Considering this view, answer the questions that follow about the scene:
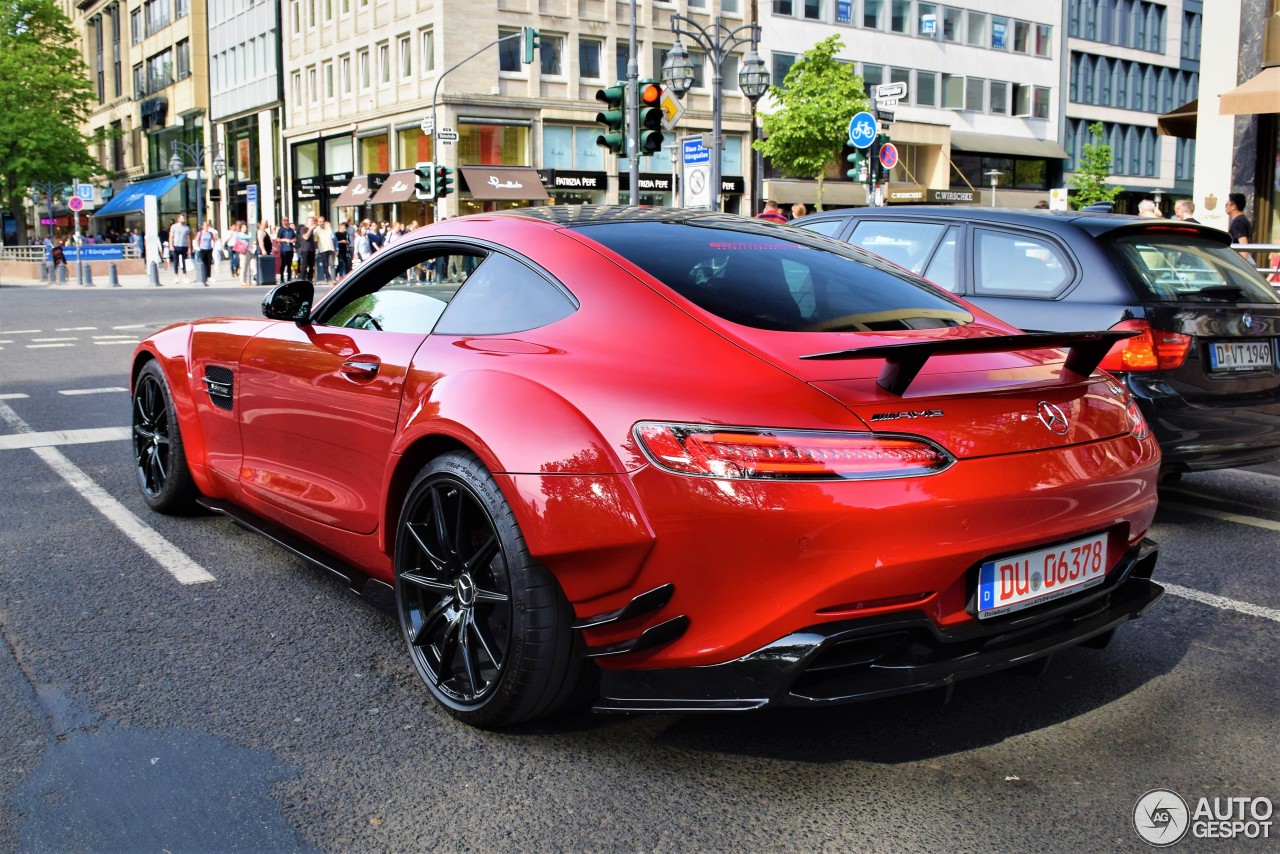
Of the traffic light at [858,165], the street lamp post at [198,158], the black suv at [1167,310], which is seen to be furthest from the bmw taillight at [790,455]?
the street lamp post at [198,158]

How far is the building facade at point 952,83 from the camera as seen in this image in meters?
50.9

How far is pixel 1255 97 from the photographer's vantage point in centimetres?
1642

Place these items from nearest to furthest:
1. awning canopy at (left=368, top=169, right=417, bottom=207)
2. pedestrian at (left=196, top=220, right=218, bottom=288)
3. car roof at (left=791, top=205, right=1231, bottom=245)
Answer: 1. car roof at (left=791, top=205, right=1231, bottom=245)
2. pedestrian at (left=196, top=220, right=218, bottom=288)
3. awning canopy at (left=368, top=169, right=417, bottom=207)

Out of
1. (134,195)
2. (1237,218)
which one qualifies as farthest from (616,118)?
(134,195)

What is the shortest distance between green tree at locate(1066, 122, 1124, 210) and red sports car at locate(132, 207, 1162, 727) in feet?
189

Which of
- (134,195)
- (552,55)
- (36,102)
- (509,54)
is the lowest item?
(134,195)

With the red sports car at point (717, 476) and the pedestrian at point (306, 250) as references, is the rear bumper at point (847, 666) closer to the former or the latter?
the red sports car at point (717, 476)

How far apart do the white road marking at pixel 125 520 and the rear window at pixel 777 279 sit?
234 centimetres

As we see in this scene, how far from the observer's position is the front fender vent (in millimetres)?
4812

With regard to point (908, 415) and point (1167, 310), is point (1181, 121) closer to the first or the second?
point (1167, 310)

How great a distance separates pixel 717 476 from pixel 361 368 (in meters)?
1.58

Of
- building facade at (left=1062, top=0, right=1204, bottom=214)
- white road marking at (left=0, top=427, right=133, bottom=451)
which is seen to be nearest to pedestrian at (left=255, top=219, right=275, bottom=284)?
white road marking at (left=0, top=427, right=133, bottom=451)

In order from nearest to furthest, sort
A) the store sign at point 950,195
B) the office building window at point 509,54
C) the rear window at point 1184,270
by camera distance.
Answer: the rear window at point 1184,270
the office building window at point 509,54
the store sign at point 950,195

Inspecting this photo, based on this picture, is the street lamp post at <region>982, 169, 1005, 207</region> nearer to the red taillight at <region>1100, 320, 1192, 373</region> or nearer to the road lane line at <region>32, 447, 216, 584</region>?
the red taillight at <region>1100, 320, 1192, 373</region>
